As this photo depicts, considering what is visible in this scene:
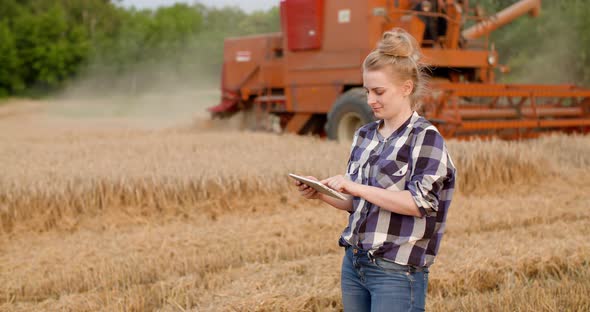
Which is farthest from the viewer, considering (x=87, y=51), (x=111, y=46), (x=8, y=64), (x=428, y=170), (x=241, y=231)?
(x=87, y=51)

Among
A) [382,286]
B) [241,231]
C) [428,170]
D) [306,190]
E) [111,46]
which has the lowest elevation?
[241,231]

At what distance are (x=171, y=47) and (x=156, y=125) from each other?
50.3 feet

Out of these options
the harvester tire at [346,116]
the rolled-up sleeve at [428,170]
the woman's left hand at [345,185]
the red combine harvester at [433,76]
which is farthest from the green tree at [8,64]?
the rolled-up sleeve at [428,170]

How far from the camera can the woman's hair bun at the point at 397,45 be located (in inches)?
99.0

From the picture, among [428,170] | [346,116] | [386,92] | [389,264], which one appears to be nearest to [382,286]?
[389,264]

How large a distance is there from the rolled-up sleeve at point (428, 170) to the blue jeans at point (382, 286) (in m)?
0.24

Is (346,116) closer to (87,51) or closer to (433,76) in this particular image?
(433,76)

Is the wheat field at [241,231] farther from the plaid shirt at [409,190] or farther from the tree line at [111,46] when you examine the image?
the tree line at [111,46]

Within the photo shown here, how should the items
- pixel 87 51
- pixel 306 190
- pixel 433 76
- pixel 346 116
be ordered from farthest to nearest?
pixel 87 51 < pixel 433 76 < pixel 346 116 < pixel 306 190

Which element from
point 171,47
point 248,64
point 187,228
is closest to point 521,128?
point 248,64

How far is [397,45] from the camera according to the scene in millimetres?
2514

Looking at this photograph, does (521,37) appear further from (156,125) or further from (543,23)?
(156,125)

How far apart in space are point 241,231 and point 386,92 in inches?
137

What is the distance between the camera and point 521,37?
20.1m
